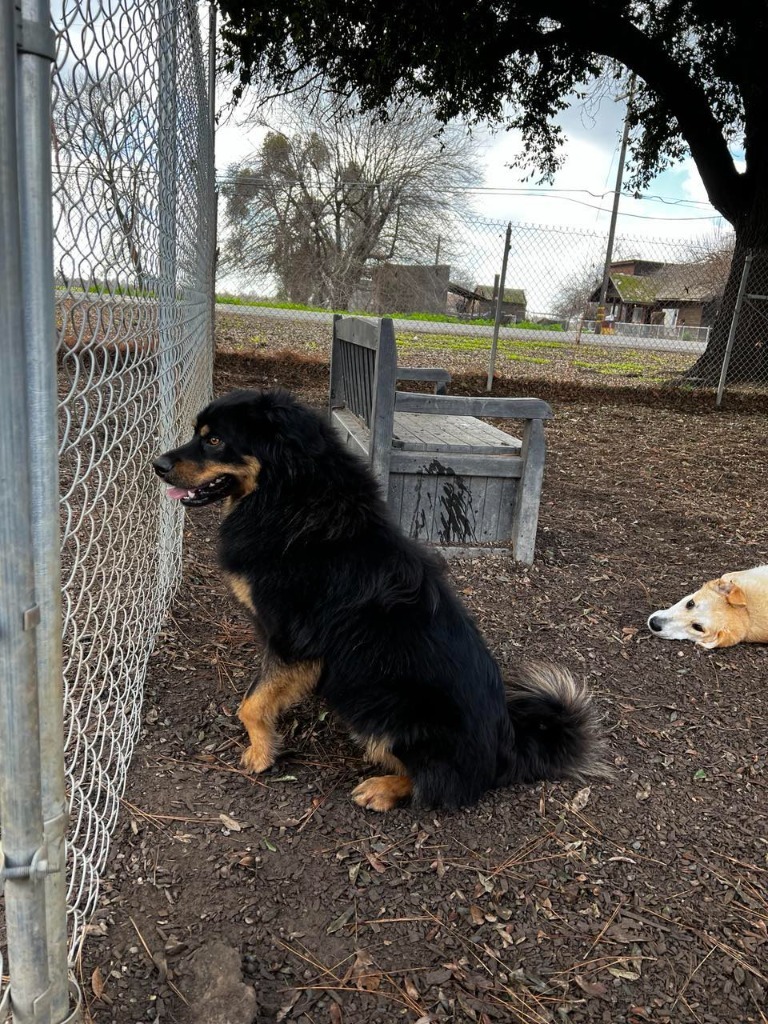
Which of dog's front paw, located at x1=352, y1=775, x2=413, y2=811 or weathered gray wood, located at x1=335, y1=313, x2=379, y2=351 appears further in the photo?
weathered gray wood, located at x1=335, y1=313, x2=379, y2=351

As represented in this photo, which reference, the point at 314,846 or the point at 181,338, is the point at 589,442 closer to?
the point at 181,338

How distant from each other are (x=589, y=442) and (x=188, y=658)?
6.02 metres

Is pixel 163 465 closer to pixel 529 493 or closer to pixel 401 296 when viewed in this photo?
pixel 529 493

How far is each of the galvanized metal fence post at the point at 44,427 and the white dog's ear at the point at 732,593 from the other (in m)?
3.28

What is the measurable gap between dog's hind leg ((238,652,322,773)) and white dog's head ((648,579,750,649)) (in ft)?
6.68

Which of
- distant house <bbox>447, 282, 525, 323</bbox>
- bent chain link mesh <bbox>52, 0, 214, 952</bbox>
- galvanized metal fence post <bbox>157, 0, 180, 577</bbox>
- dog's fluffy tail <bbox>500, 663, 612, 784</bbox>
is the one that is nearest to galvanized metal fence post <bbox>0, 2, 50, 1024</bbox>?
bent chain link mesh <bbox>52, 0, 214, 952</bbox>

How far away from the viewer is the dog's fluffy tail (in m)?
2.50

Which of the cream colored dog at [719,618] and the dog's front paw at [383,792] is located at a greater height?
the cream colored dog at [719,618]

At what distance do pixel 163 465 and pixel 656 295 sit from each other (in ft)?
109

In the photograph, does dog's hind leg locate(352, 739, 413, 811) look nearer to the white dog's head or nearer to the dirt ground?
the dirt ground

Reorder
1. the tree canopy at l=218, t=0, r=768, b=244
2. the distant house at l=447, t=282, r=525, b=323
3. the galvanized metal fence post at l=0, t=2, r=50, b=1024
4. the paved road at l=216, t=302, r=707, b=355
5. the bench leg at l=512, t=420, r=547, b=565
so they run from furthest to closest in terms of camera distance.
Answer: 1. the paved road at l=216, t=302, r=707, b=355
2. the distant house at l=447, t=282, r=525, b=323
3. the tree canopy at l=218, t=0, r=768, b=244
4. the bench leg at l=512, t=420, r=547, b=565
5. the galvanized metal fence post at l=0, t=2, r=50, b=1024

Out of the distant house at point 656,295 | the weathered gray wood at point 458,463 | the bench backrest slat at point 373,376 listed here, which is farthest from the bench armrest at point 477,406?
the distant house at point 656,295

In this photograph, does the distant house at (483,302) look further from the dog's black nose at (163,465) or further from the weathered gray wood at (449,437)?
the dog's black nose at (163,465)

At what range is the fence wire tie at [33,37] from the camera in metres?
0.89
